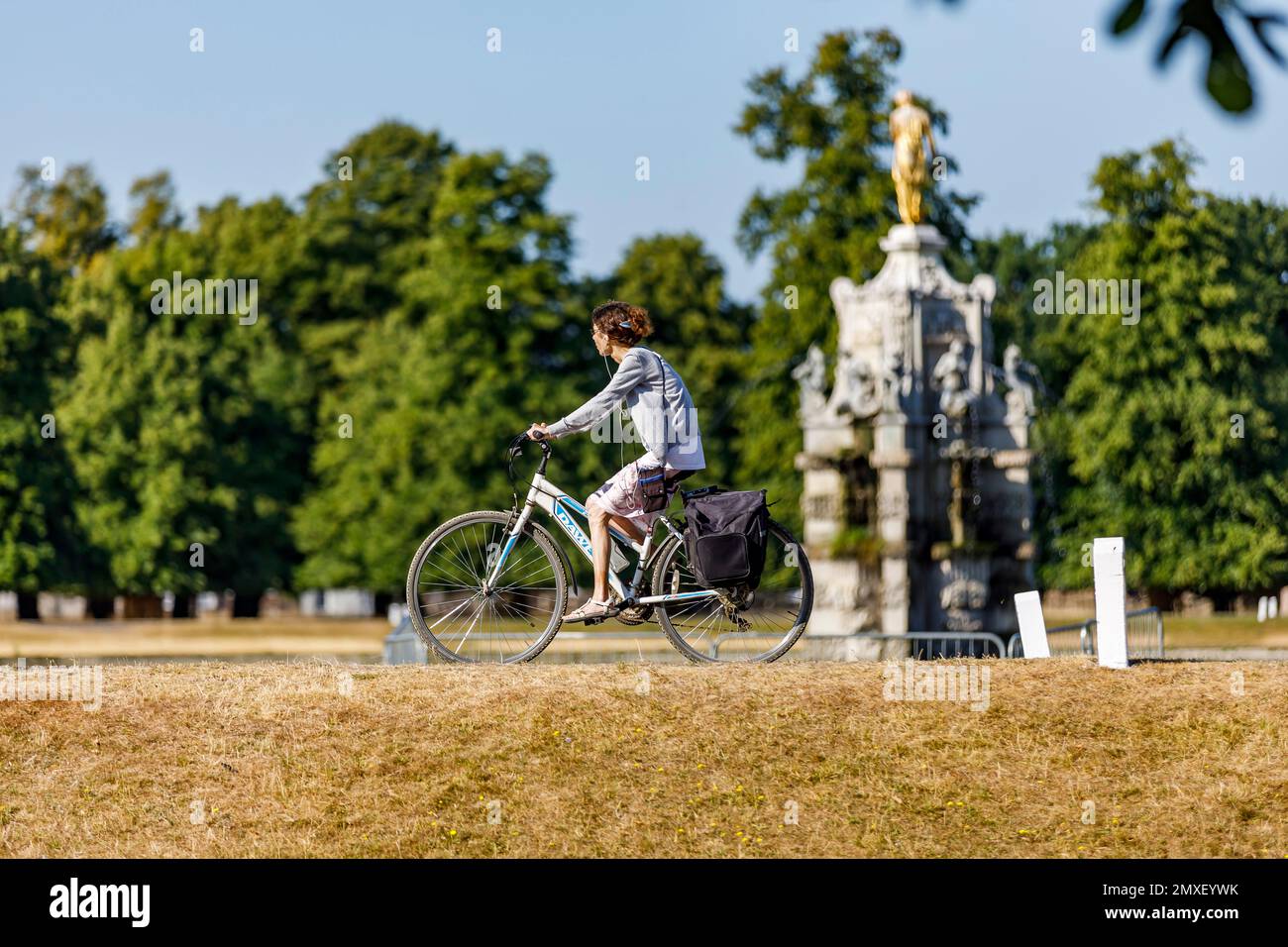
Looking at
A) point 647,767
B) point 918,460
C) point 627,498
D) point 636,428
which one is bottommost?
point 647,767

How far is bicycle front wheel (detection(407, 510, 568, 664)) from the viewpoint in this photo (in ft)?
39.9

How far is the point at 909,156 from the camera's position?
94.0 ft

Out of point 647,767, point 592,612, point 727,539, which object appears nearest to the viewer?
point 647,767

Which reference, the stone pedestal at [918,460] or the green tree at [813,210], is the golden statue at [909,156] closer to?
the stone pedestal at [918,460]

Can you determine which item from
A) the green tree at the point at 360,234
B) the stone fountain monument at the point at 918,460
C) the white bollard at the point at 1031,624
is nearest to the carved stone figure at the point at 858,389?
the stone fountain monument at the point at 918,460

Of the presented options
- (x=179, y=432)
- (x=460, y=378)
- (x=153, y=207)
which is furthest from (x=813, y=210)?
(x=153, y=207)

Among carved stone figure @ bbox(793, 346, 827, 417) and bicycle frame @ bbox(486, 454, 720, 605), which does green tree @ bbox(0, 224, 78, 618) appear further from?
bicycle frame @ bbox(486, 454, 720, 605)

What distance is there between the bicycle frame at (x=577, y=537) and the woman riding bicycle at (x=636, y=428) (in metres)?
0.06

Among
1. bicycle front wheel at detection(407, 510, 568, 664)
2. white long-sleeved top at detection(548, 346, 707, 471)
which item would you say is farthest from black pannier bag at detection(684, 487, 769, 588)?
bicycle front wheel at detection(407, 510, 568, 664)

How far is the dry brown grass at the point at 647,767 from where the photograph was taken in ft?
33.7

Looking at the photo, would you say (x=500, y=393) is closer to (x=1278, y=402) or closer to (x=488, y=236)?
(x=488, y=236)

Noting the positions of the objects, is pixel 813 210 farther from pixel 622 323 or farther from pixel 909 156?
pixel 622 323

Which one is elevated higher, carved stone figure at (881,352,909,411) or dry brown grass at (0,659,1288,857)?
carved stone figure at (881,352,909,411)

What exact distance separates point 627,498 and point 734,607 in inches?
34.4
